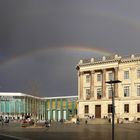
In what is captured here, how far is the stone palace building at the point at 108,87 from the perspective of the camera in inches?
3679

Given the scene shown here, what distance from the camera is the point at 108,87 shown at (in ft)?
320

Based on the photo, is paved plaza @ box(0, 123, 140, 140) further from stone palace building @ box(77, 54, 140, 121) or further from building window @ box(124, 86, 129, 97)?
building window @ box(124, 86, 129, 97)

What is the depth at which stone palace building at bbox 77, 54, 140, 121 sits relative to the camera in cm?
9344

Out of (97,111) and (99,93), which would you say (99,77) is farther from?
(97,111)

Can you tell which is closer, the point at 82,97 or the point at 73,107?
the point at 82,97

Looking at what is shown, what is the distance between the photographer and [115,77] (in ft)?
316

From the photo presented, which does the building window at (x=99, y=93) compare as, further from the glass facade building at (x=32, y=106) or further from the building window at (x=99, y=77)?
the glass facade building at (x=32, y=106)

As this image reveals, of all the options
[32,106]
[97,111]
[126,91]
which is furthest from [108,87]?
[32,106]

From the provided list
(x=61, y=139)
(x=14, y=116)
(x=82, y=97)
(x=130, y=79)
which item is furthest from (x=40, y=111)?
(x=61, y=139)

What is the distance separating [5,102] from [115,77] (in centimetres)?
8649

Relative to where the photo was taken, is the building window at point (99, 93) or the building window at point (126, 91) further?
the building window at point (99, 93)

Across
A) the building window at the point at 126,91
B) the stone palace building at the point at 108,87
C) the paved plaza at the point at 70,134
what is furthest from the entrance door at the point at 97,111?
the paved plaza at the point at 70,134

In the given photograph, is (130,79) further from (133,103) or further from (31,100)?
(31,100)

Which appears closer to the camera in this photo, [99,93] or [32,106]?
[99,93]
